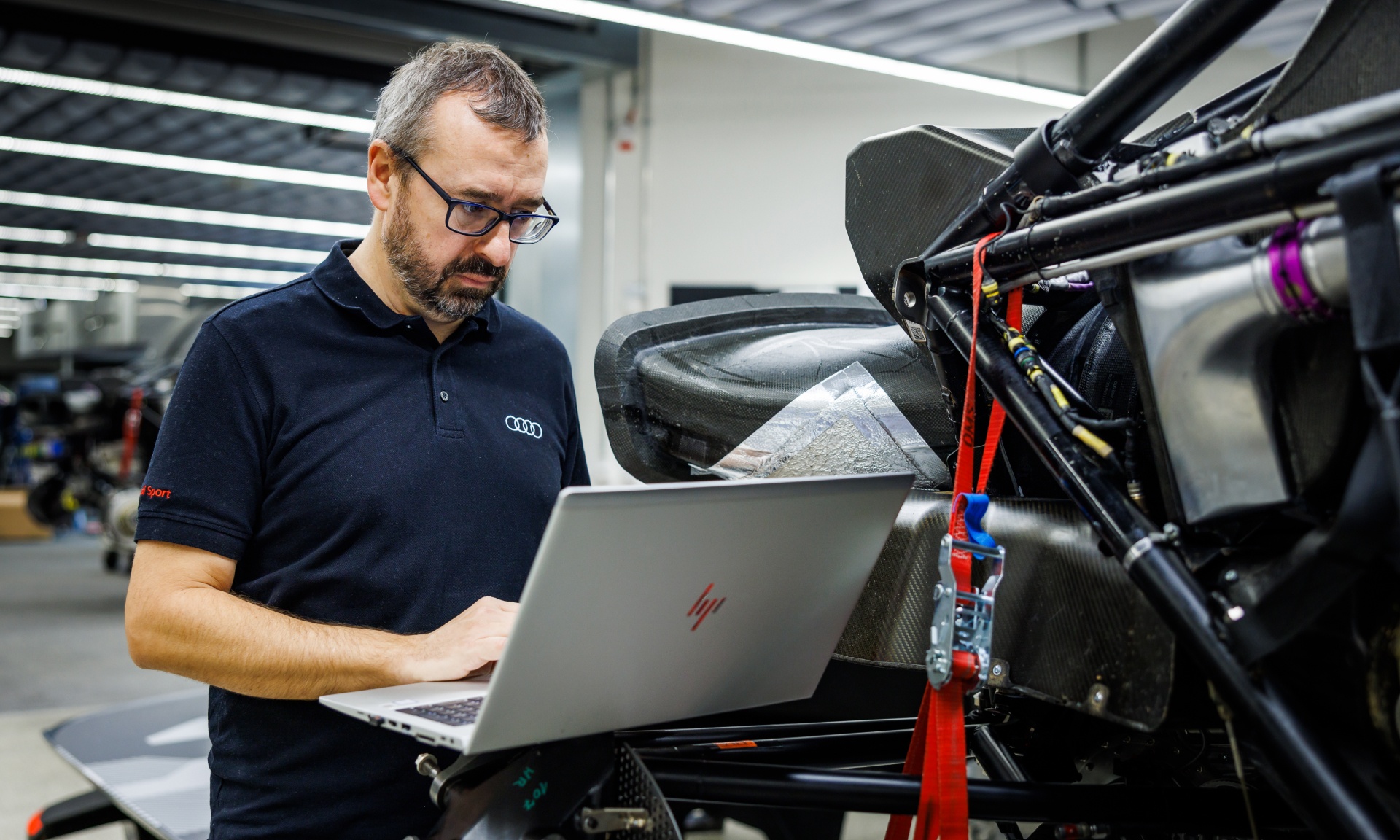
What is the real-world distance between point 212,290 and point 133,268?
2641mm

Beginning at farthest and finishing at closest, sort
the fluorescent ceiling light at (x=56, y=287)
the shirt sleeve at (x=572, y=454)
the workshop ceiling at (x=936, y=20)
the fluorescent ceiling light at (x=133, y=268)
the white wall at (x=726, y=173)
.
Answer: the fluorescent ceiling light at (x=56, y=287)
the fluorescent ceiling light at (x=133, y=268)
the white wall at (x=726, y=173)
the workshop ceiling at (x=936, y=20)
the shirt sleeve at (x=572, y=454)

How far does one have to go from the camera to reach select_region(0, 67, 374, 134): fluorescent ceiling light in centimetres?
708

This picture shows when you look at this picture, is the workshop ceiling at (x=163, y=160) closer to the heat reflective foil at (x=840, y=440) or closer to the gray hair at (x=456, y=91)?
the gray hair at (x=456, y=91)

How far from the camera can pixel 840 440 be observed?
1334mm

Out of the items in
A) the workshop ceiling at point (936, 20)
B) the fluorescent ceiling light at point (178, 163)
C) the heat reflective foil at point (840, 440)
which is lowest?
the heat reflective foil at point (840, 440)

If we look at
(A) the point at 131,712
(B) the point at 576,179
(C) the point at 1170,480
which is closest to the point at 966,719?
(C) the point at 1170,480

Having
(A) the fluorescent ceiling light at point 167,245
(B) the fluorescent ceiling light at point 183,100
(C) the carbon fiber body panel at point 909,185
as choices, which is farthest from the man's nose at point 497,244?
(A) the fluorescent ceiling light at point 167,245

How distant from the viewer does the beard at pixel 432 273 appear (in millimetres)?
1555

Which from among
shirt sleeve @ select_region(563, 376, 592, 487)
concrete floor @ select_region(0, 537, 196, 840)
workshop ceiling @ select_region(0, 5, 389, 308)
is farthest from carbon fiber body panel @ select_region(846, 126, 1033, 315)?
workshop ceiling @ select_region(0, 5, 389, 308)

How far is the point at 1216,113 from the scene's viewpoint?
1.00 metres

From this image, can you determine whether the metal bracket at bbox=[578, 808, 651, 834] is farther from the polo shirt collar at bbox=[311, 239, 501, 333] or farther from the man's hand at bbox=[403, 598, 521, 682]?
the polo shirt collar at bbox=[311, 239, 501, 333]

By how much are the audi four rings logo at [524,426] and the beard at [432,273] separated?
177 millimetres

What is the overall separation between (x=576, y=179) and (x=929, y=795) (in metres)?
5.82

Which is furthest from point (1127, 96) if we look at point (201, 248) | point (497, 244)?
point (201, 248)
